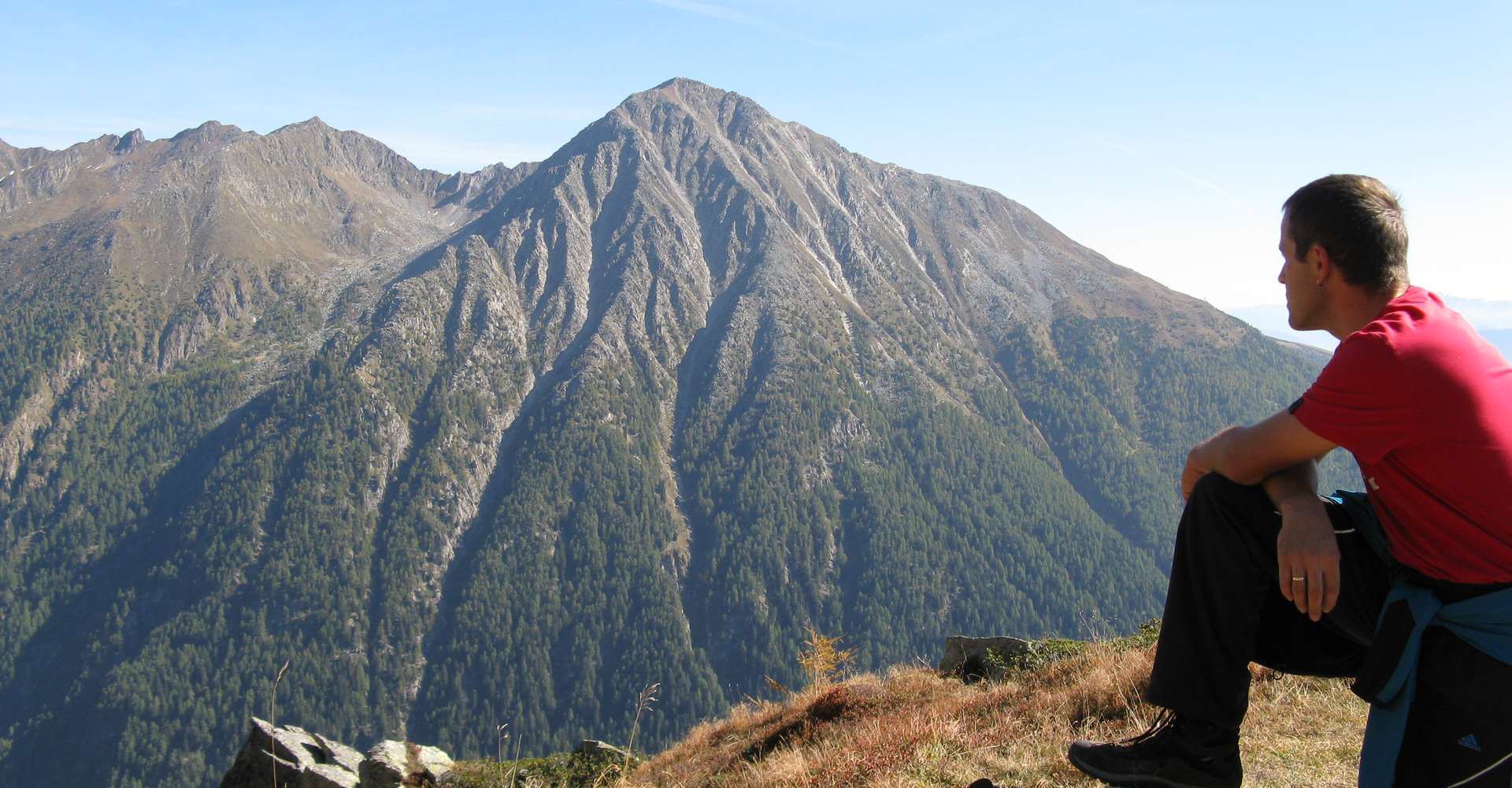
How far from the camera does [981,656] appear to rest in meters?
10.8

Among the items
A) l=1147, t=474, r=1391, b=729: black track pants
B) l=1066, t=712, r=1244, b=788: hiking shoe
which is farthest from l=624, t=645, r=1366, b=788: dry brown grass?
l=1147, t=474, r=1391, b=729: black track pants

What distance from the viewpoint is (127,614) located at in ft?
610

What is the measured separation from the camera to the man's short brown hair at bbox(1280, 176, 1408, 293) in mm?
3584

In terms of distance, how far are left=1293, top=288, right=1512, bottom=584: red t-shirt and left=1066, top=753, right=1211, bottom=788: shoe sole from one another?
1.42 metres

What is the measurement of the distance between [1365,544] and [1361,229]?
1.40 metres

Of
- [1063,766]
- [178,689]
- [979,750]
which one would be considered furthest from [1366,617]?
[178,689]

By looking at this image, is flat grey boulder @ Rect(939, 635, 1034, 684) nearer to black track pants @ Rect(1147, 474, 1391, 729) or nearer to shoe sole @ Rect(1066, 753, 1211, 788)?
shoe sole @ Rect(1066, 753, 1211, 788)

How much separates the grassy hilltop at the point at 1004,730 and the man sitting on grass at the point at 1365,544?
1.45 meters

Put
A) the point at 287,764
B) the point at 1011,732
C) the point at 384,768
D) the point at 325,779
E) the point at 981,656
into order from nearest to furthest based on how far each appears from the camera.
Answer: the point at 1011,732, the point at 325,779, the point at 287,764, the point at 981,656, the point at 384,768

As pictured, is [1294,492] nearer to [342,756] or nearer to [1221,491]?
[1221,491]

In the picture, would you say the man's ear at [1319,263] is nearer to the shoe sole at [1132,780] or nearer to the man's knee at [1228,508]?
the man's knee at [1228,508]

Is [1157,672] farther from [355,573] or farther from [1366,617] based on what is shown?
[355,573]

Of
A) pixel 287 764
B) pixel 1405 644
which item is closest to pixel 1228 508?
pixel 1405 644

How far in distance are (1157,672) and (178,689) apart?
211 m
